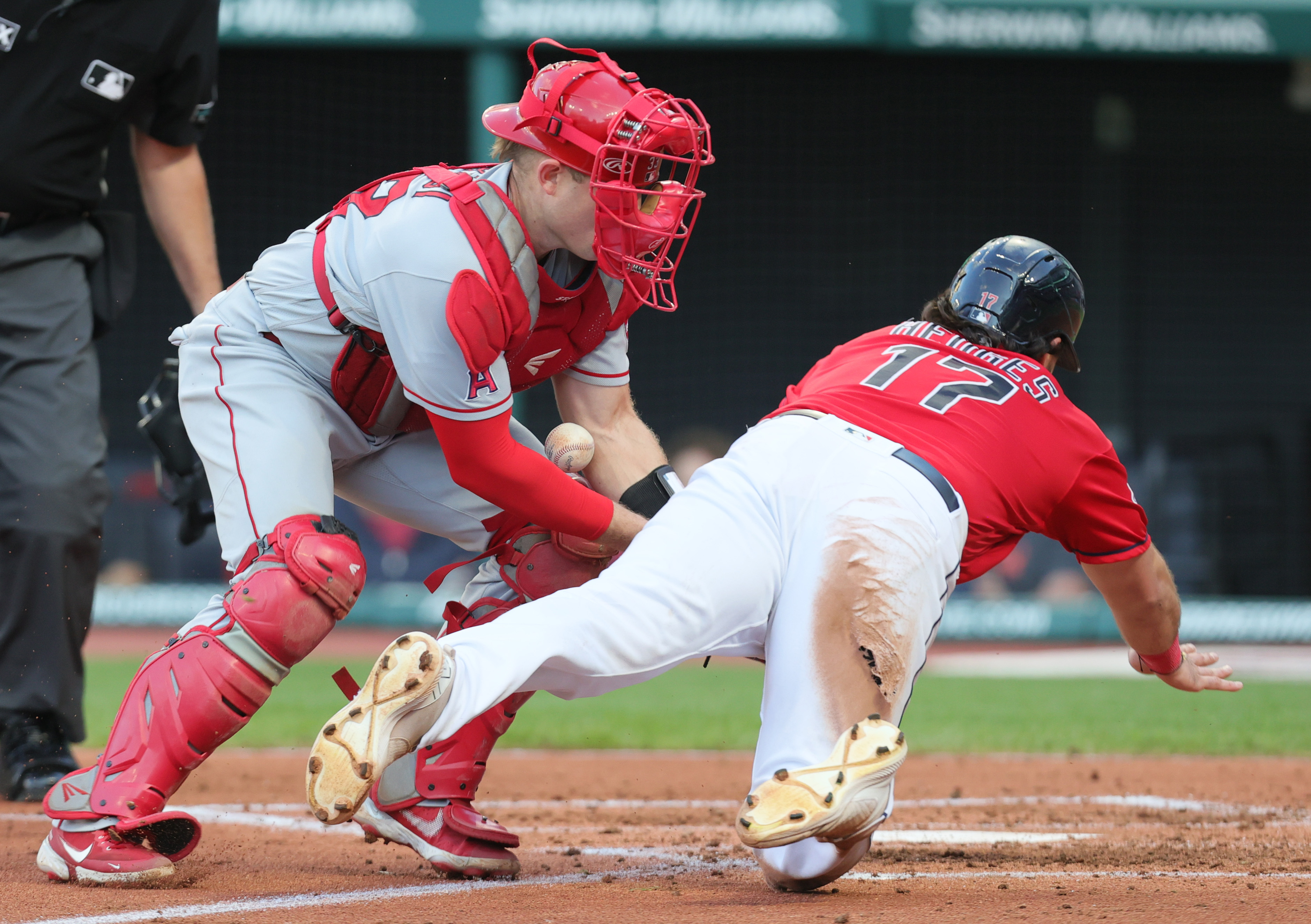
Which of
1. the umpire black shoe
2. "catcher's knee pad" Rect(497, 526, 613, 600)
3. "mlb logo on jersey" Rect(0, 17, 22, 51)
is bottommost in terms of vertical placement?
the umpire black shoe

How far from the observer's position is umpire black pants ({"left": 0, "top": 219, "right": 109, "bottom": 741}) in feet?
12.4

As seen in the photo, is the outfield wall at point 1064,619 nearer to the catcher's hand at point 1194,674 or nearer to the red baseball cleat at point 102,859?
the catcher's hand at point 1194,674

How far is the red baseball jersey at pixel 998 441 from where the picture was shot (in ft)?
9.13

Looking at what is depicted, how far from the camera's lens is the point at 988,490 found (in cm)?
279

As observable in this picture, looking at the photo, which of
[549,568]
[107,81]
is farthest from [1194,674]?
[107,81]

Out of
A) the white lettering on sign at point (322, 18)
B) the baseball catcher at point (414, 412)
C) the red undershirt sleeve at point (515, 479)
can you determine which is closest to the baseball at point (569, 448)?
the baseball catcher at point (414, 412)

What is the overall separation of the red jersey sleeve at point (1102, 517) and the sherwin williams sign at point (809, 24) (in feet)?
26.5

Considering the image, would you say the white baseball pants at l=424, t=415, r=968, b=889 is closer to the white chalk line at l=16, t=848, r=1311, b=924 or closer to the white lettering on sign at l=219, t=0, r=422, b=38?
the white chalk line at l=16, t=848, r=1311, b=924

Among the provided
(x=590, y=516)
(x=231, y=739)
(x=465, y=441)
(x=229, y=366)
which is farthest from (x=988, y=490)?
(x=231, y=739)

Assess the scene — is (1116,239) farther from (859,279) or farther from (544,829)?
(544,829)

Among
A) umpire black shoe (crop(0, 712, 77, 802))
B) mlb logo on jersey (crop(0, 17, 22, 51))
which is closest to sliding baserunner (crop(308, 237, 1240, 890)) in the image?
umpire black shoe (crop(0, 712, 77, 802))

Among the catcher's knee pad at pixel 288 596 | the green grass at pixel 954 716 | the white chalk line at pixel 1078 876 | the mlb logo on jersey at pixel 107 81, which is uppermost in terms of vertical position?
the mlb logo on jersey at pixel 107 81

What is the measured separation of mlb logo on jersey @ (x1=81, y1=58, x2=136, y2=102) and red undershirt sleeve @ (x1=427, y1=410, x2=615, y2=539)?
1.73m

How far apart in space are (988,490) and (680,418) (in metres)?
11.6
